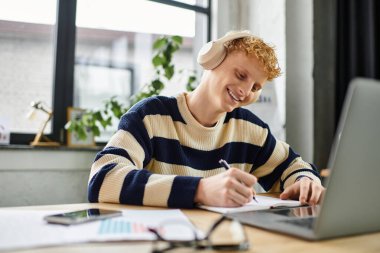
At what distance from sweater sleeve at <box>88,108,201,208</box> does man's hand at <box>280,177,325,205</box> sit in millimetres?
344

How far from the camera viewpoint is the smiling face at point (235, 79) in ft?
4.65

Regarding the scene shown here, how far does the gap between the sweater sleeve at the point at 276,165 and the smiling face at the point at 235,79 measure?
26 cm

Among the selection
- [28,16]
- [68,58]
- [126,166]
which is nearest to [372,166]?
[126,166]

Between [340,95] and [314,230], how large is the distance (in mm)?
1979

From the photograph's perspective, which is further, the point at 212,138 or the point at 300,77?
the point at 300,77

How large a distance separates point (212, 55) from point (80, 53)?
1.22m

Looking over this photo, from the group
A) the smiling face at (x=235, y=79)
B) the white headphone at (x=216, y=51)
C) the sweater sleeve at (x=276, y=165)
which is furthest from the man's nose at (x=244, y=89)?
the sweater sleeve at (x=276, y=165)

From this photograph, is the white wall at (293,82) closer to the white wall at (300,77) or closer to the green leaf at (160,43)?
the white wall at (300,77)

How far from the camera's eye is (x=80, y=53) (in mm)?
2400

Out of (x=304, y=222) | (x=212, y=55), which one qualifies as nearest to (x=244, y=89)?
(x=212, y=55)

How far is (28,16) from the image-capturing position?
2273 millimetres

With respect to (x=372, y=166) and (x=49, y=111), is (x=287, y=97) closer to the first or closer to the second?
(x=49, y=111)

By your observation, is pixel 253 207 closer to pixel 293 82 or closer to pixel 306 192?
pixel 306 192

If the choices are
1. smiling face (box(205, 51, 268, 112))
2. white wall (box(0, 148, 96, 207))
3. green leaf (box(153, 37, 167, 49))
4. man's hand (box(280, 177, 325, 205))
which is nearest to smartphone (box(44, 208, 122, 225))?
man's hand (box(280, 177, 325, 205))
